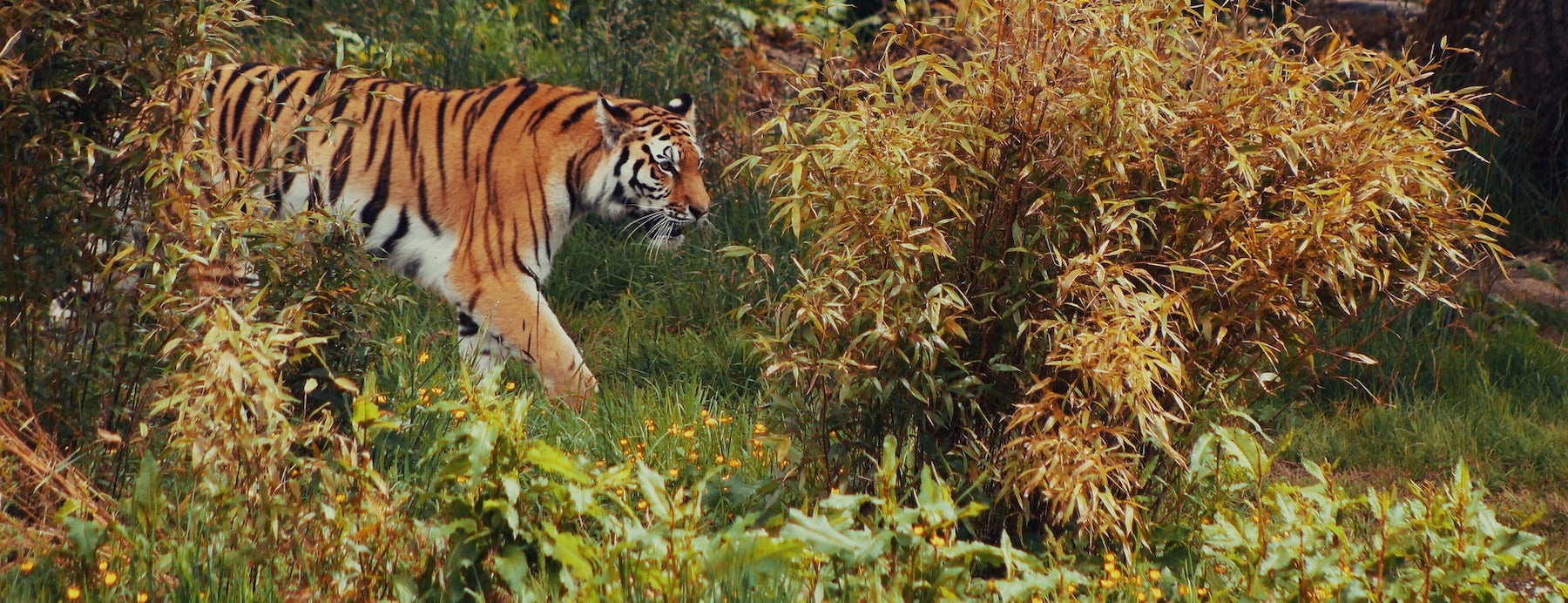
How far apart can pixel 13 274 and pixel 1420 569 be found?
10.5 ft

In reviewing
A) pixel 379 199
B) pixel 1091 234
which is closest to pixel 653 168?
pixel 379 199

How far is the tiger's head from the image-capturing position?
5.46m

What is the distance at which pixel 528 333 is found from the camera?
5.14 m

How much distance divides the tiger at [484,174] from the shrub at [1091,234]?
6.83 ft

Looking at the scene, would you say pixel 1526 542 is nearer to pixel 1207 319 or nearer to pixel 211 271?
pixel 1207 319

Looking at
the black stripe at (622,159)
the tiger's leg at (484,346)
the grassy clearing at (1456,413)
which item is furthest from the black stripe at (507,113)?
the grassy clearing at (1456,413)

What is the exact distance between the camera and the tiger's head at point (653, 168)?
5.46 m

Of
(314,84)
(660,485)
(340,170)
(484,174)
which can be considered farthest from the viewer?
(314,84)

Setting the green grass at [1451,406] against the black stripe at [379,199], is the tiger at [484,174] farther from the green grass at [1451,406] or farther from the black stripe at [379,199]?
the green grass at [1451,406]

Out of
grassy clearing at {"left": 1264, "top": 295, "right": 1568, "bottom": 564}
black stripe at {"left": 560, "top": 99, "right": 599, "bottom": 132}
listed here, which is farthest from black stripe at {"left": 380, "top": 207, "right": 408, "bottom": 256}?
grassy clearing at {"left": 1264, "top": 295, "right": 1568, "bottom": 564}

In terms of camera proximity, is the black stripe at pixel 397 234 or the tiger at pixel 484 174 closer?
the tiger at pixel 484 174

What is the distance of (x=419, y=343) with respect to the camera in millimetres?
5211

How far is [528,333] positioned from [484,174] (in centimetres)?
67

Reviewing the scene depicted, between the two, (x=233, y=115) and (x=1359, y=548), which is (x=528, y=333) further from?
(x=1359, y=548)
